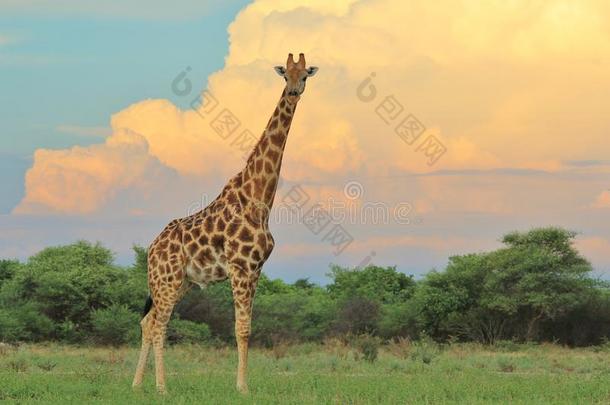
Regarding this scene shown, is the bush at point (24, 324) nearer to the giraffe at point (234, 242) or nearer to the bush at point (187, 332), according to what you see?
the bush at point (187, 332)

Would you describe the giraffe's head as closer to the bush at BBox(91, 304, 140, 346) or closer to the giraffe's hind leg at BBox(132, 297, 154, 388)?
the giraffe's hind leg at BBox(132, 297, 154, 388)

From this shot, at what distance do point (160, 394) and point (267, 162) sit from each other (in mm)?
4308

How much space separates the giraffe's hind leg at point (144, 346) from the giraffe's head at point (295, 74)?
14.9 feet

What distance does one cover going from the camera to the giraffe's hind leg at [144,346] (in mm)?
16781

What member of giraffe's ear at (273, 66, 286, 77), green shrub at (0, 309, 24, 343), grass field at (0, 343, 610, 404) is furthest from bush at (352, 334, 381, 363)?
green shrub at (0, 309, 24, 343)

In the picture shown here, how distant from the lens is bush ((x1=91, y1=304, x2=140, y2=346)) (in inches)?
1344

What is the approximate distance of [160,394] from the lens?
15.7 meters

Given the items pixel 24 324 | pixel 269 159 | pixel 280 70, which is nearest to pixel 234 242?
pixel 269 159

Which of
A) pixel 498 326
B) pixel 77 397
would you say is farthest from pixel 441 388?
pixel 498 326

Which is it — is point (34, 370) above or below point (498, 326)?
below

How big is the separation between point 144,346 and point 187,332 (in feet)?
61.0

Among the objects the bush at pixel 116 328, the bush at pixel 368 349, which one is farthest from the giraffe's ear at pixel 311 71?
the bush at pixel 116 328

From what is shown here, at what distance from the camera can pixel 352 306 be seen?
130 ft

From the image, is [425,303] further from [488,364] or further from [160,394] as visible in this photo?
[160,394]
